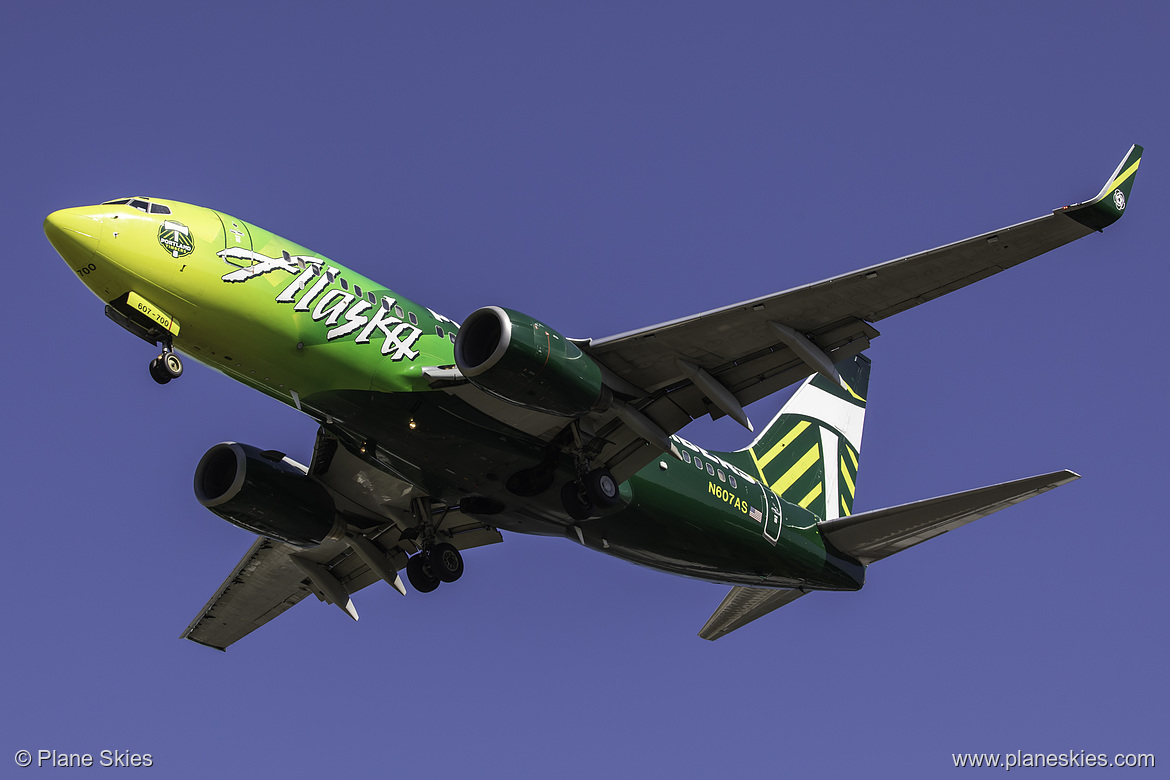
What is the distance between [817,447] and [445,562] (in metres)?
11.6

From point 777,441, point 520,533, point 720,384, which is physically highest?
point 777,441

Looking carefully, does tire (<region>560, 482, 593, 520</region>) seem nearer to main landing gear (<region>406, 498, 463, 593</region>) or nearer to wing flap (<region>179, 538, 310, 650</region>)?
main landing gear (<region>406, 498, 463, 593</region>)

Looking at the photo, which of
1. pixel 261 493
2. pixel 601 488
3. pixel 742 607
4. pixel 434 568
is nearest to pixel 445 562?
pixel 434 568

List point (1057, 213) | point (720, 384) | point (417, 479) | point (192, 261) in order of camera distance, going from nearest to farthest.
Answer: point (1057, 213)
point (192, 261)
point (720, 384)
point (417, 479)

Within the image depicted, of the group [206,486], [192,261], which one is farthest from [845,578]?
[192,261]

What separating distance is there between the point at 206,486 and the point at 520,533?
6501mm

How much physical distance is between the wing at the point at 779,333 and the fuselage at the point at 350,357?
184cm

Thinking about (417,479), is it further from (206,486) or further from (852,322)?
(852,322)

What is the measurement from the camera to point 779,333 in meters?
21.6

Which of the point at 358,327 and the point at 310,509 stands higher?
the point at 358,327

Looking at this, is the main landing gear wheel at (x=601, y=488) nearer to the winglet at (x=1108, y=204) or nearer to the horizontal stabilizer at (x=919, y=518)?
the horizontal stabilizer at (x=919, y=518)

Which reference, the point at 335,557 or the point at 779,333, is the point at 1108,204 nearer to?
the point at 779,333

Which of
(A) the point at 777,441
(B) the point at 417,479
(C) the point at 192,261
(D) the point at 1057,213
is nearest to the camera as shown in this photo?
(D) the point at 1057,213

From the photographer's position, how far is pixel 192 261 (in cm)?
2083
